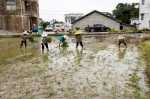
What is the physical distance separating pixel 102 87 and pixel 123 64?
363cm

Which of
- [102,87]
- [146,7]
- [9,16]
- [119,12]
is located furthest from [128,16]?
[102,87]

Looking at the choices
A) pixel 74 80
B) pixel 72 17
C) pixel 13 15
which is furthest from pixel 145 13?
pixel 72 17

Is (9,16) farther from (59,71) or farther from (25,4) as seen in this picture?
(59,71)

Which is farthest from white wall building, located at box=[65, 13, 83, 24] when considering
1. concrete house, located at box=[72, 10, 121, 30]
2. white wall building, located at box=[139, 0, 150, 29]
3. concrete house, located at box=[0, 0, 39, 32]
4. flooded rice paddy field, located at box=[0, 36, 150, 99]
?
flooded rice paddy field, located at box=[0, 36, 150, 99]

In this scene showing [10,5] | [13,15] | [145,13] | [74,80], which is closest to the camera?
[74,80]

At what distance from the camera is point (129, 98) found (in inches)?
219

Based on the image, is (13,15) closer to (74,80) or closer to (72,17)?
(74,80)

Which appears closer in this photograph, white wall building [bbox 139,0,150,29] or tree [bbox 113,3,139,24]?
white wall building [bbox 139,0,150,29]

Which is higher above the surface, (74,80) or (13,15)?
(13,15)

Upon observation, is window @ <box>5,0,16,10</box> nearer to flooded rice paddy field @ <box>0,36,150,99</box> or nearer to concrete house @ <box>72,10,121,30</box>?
concrete house @ <box>72,10,121,30</box>

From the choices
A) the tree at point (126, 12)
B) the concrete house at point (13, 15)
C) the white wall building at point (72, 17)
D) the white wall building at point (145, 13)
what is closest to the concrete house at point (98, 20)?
the white wall building at point (145, 13)

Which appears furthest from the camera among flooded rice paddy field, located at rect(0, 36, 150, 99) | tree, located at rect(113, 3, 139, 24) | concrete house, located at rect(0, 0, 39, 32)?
tree, located at rect(113, 3, 139, 24)

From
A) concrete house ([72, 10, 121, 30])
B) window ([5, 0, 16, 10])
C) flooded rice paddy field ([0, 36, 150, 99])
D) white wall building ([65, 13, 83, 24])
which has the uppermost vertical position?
white wall building ([65, 13, 83, 24])

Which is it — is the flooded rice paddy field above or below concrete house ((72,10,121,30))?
below
